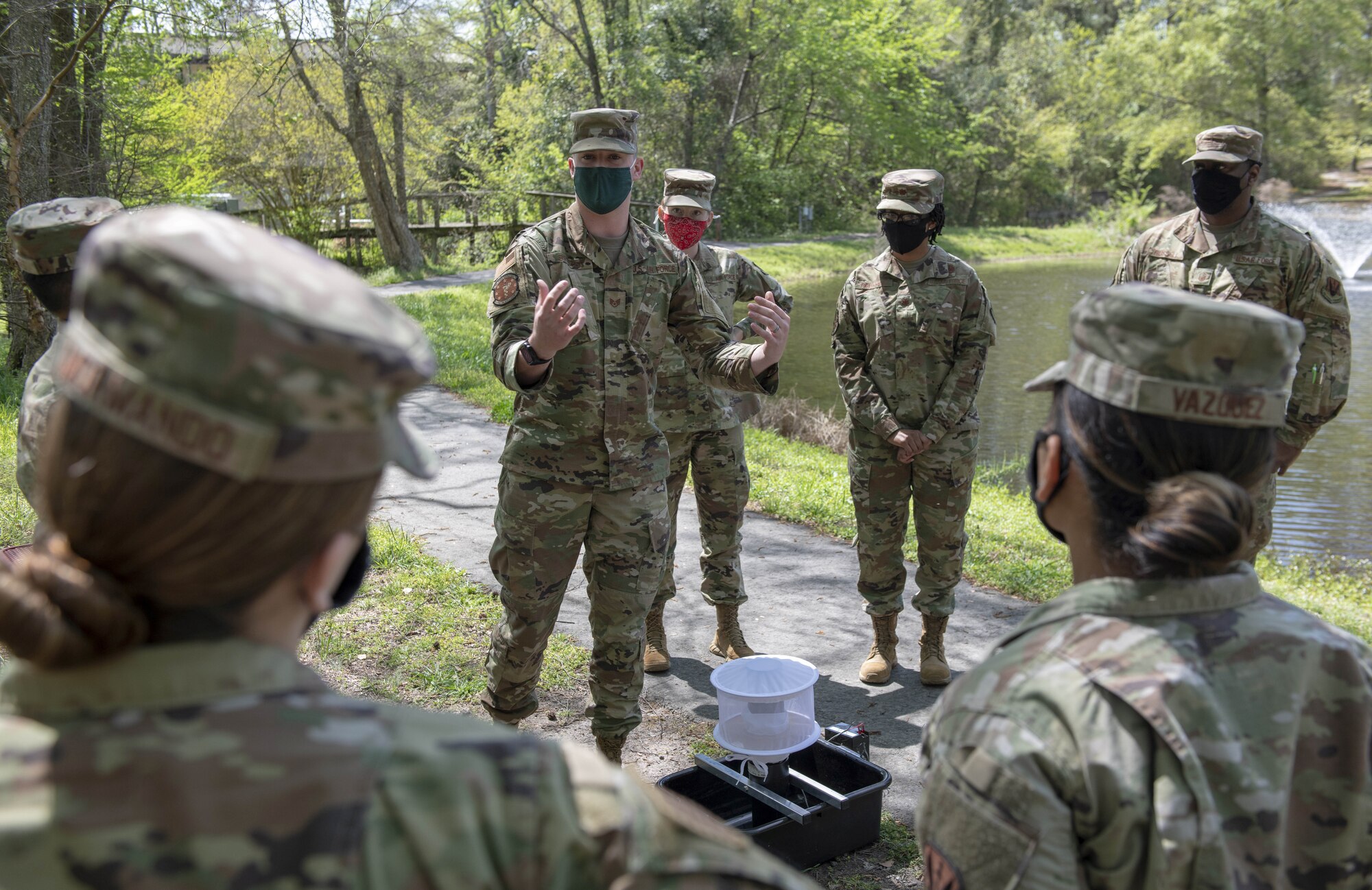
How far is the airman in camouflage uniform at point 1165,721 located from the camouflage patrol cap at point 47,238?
2877 millimetres

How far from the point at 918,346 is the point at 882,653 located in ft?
4.99

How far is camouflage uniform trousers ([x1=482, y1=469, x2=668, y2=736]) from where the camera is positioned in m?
3.90

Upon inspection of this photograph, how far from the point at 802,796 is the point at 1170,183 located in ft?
168

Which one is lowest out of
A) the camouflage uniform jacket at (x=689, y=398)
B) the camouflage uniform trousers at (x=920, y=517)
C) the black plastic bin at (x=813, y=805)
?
the black plastic bin at (x=813, y=805)

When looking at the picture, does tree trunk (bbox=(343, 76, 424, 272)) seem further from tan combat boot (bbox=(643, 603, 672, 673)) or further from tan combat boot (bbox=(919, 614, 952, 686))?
tan combat boot (bbox=(919, 614, 952, 686))

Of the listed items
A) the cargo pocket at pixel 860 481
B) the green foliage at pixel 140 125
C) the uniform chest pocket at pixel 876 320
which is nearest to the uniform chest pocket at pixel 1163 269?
the uniform chest pocket at pixel 876 320

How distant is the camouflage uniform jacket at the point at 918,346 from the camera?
5199 mm

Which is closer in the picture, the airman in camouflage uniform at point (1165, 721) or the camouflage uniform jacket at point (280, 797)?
the camouflage uniform jacket at point (280, 797)

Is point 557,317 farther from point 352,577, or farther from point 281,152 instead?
point 281,152

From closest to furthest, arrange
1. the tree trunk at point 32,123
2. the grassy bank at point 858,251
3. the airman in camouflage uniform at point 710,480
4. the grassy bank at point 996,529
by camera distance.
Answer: the airman in camouflage uniform at point 710,480 → the grassy bank at point 996,529 → the tree trunk at point 32,123 → the grassy bank at point 858,251

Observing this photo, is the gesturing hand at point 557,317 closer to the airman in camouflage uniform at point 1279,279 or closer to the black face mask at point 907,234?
the black face mask at point 907,234

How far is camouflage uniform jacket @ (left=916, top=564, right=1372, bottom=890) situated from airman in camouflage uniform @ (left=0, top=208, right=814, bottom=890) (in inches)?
22.1

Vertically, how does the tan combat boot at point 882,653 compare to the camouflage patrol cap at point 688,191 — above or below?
below

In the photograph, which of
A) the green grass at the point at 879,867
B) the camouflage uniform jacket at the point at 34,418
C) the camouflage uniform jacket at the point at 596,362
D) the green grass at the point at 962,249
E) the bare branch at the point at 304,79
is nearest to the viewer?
the camouflage uniform jacket at the point at 34,418
